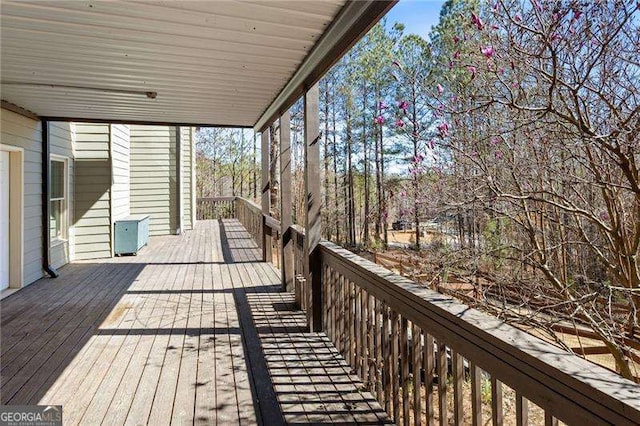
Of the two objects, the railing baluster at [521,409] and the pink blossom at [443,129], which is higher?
the pink blossom at [443,129]

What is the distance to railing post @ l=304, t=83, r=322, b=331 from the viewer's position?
374cm

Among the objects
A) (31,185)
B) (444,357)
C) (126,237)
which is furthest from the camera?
(126,237)

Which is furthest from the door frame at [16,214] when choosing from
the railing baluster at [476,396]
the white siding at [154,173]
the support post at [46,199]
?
the railing baluster at [476,396]

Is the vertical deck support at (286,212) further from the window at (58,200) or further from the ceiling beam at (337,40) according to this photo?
the window at (58,200)

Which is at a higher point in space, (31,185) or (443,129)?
(443,129)

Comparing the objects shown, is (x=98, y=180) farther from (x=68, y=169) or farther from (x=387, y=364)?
(x=387, y=364)

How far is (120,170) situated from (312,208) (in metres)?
6.28

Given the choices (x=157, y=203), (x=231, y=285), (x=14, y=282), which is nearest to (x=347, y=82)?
(x=157, y=203)

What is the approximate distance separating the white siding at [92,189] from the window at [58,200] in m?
0.35

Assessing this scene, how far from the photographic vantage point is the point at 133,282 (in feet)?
18.6

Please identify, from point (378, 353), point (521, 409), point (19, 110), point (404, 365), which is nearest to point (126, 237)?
point (19, 110)

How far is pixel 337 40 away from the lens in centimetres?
253

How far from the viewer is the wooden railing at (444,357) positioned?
1054 mm

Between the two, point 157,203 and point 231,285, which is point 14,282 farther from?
Answer: point 157,203
